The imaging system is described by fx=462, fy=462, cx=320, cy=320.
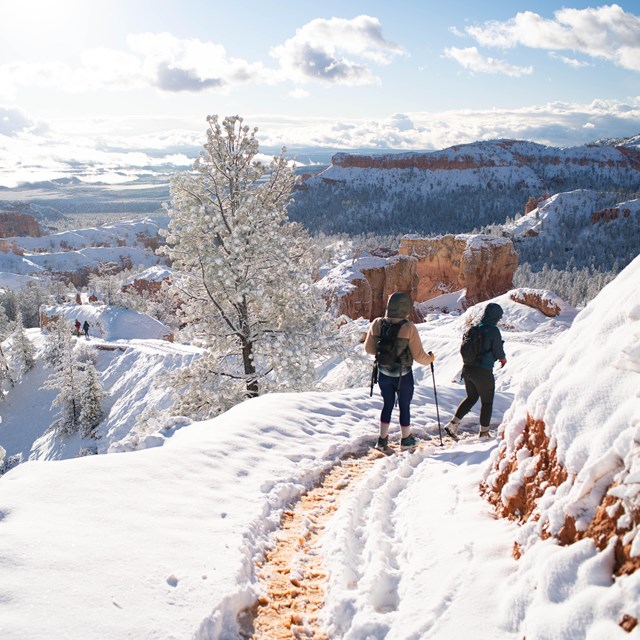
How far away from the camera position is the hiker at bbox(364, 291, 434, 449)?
19.8 feet

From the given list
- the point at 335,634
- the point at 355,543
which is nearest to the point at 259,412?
the point at 355,543

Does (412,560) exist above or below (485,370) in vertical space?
below

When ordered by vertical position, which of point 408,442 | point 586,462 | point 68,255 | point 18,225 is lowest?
point 68,255

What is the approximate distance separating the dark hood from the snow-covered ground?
1.63 meters

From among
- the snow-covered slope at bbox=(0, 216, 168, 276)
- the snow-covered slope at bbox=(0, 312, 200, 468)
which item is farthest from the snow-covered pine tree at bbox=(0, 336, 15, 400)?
the snow-covered slope at bbox=(0, 216, 168, 276)

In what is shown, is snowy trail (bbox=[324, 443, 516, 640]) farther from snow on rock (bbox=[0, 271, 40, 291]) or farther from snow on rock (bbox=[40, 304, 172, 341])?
snow on rock (bbox=[0, 271, 40, 291])

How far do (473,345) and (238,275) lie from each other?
225 inches

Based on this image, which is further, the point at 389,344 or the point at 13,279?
the point at 13,279

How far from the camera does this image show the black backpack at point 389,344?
20.0 ft

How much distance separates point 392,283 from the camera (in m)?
43.1

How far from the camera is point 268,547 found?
403cm

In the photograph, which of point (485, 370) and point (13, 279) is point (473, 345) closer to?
point (485, 370)

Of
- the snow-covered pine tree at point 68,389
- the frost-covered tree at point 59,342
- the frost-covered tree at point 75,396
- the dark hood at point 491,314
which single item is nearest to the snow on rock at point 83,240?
the frost-covered tree at point 59,342

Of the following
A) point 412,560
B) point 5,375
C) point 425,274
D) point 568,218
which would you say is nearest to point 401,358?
point 412,560
